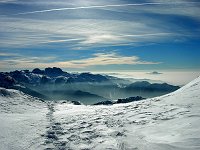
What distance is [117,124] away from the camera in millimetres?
24828

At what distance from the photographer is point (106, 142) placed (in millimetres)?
18766

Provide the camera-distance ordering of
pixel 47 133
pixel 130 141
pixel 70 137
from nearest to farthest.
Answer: pixel 130 141 < pixel 70 137 < pixel 47 133

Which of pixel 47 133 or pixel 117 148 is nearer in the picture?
pixel 117 148

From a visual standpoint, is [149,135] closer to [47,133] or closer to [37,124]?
[47,133]

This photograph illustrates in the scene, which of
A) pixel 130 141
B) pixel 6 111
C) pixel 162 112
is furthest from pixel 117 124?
pixel 6 111

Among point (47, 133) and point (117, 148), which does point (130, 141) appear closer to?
point (117, 148)

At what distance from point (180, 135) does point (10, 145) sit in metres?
11.3

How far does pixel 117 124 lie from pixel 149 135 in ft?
18.4

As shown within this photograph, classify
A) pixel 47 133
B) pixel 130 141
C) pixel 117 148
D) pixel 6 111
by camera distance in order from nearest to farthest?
pixel 117 148
pixel 130 141
pixel 47 133
pixel 6 111

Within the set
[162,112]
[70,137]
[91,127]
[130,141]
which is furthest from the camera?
[162,112]

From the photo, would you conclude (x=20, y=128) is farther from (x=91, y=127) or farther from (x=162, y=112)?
(x=162, y=112)

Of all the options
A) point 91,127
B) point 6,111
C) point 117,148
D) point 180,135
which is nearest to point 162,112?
point 91,127

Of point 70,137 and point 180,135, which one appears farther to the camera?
point 70,137

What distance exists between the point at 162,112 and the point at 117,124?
4.64 metres
